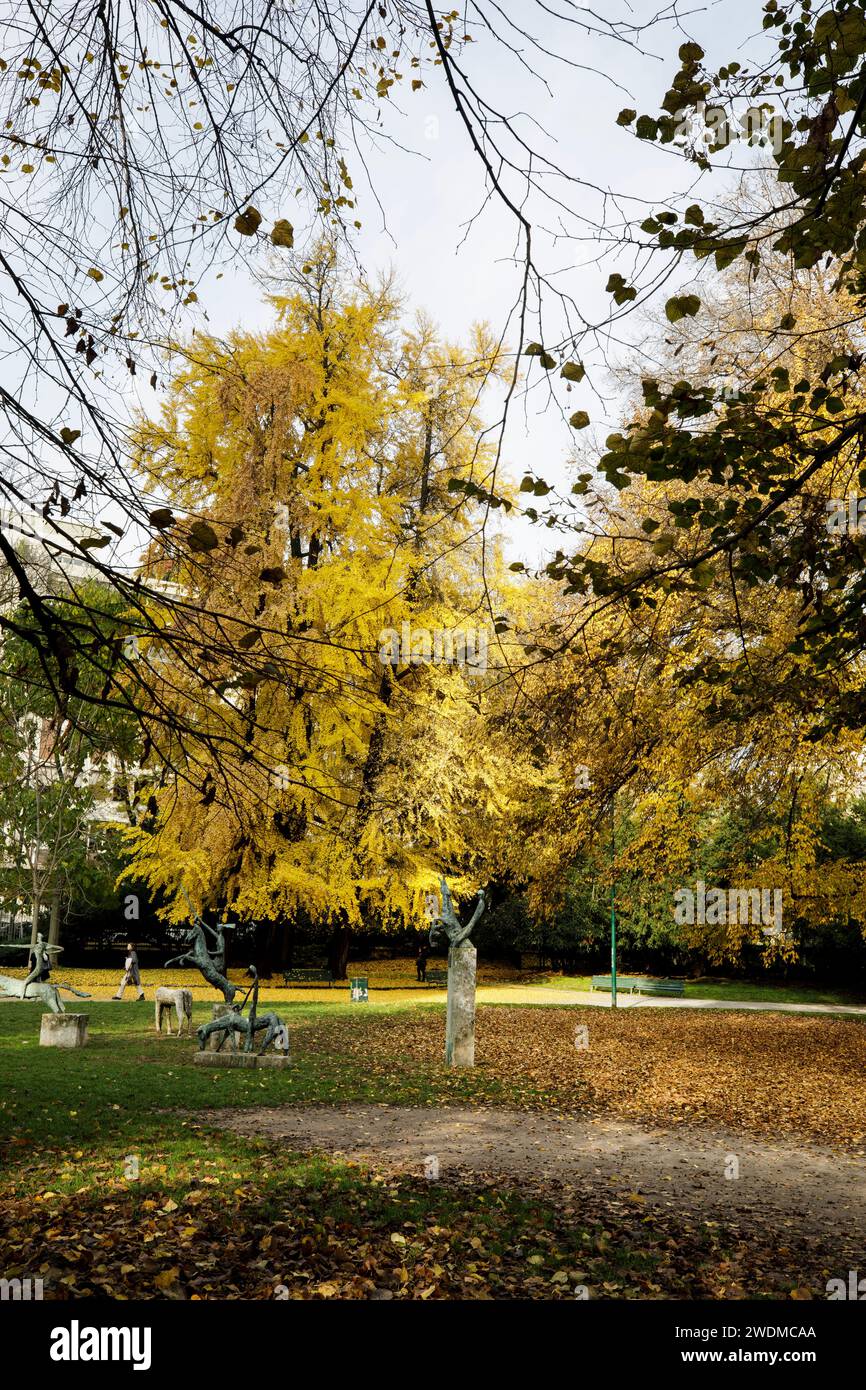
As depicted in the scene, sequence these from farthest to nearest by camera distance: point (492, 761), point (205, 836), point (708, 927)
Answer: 1. point (492, 761)
2. point (205, 836)
3. point (708, 927)

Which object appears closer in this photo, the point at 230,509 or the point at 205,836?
the point at 230,509

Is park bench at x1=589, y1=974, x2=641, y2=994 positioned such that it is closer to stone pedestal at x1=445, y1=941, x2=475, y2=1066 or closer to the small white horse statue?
the small white horse statue

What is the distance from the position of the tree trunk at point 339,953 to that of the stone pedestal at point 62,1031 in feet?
49.3

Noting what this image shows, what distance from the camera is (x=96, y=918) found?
112 ft

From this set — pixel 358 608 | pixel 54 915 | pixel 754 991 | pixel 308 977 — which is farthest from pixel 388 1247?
pixel 754 991

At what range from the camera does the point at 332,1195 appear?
6.89 metres

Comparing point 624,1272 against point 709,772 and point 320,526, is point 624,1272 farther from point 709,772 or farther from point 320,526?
point 320,526

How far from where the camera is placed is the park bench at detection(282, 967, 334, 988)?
27.9 meters

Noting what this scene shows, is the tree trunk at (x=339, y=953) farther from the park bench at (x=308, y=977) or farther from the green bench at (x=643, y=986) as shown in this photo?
the green bench at (x=643, y=986)

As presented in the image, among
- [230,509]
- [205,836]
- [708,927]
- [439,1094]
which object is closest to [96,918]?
[205,836]

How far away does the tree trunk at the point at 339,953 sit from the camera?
1148 inches

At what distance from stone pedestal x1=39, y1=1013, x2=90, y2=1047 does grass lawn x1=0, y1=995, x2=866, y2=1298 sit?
0.37m
